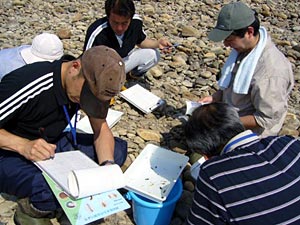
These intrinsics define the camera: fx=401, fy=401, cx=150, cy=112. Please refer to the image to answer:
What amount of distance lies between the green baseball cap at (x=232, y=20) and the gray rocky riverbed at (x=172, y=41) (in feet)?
3.55

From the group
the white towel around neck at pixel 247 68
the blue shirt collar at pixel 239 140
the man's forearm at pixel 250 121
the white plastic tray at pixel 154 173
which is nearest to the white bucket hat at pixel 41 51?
the white plastic tray at pixel 154 173

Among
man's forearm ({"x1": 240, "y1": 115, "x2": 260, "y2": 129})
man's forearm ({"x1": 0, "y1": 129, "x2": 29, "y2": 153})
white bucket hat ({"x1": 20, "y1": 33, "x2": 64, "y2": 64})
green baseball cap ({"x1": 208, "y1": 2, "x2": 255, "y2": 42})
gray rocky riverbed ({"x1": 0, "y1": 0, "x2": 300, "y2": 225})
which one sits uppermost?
green baseball cap ({"x1": 208, "y1": 2, "x2": 255, "y2": 42})

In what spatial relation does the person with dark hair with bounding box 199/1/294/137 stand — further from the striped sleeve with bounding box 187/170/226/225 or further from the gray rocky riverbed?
the striped sleeve with bounding box 187/170/226/225

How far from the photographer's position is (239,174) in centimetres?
184

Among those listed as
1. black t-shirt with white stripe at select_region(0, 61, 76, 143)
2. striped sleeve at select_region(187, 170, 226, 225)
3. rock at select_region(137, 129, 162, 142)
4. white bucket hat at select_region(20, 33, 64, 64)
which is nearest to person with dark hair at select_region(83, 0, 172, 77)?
white bucket hat at select_region(20, 33, 64, 64)

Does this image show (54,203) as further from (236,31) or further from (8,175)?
(236,31)

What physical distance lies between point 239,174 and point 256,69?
1257 millimetres

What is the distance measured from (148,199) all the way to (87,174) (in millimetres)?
472

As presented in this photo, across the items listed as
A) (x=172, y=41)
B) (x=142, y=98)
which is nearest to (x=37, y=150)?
(x=142, y=98)

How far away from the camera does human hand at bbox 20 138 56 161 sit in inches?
94.8

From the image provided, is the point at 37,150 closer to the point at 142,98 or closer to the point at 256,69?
the point at 256,69

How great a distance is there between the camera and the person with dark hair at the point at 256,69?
9.14ft

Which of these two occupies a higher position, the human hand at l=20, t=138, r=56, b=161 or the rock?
the human hand at l=20, t=138, r=56, b=161

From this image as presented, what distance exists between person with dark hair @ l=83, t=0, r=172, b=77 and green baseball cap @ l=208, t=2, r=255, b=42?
3.57 feet
